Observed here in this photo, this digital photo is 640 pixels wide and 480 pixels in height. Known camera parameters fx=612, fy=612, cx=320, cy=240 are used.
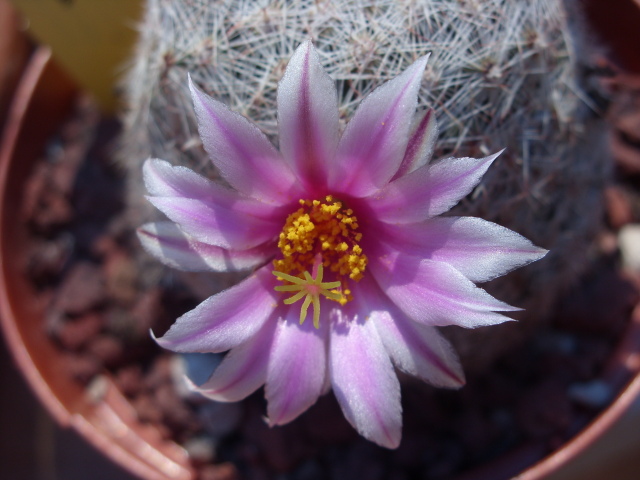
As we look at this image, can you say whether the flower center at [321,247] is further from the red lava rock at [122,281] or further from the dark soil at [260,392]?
the red lava rock at [122,281]

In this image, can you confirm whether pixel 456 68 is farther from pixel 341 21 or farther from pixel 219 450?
pixel 219 450

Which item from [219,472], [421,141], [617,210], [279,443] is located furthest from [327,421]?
[617,210]

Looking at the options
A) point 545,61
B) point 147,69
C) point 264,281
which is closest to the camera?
point 264,281

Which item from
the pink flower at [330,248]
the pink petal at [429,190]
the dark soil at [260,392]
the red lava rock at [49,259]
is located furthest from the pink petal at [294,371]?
the red lava rock at [49,259]

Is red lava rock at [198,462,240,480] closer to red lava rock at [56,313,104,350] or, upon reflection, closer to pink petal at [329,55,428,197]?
red lava rock at [56,313,104,350]

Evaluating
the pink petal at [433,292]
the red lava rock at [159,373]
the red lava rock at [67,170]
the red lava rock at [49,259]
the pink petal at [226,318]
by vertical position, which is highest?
the pink petal at [433,292]

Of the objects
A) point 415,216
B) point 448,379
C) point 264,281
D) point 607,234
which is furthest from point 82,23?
point 607,234

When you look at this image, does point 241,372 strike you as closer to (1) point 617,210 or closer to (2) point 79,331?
(2) point 79,331
